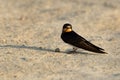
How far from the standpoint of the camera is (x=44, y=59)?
10.9 meters

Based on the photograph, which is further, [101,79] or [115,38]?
[115,38]

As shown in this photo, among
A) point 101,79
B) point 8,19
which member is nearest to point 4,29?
point 8,19

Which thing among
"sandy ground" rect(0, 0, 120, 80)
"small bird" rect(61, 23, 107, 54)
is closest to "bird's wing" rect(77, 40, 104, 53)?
"small bird" rect(61, 23, 107, 54)

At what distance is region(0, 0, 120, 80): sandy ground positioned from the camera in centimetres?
1013

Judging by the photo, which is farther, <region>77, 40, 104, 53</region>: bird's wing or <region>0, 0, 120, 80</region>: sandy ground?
<region>77, 40, 104, 53</region>: bird's wing

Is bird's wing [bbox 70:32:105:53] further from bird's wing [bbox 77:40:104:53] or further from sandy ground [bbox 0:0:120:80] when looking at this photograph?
sandy ground [bbox 0:0:120:80]

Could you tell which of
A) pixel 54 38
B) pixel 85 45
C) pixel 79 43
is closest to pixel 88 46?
pixel 85 45

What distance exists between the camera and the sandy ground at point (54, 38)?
10127 millimetres

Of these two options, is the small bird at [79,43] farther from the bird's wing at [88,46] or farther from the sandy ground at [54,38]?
the sandy ground at [54,38]

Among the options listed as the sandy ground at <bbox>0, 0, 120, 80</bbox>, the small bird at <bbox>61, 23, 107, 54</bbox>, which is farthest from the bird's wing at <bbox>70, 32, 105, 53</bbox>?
the sandy ground at <bbox>0, 0, 120, 80</bbox>

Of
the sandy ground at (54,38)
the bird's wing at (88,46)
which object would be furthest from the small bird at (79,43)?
the sandy ground at (54,38)

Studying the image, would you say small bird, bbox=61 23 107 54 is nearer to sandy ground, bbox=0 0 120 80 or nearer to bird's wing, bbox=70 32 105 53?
bird's wing, bbox=70 32 105 53

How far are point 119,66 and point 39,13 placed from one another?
5745mm

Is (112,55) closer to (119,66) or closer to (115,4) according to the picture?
(119,66)
